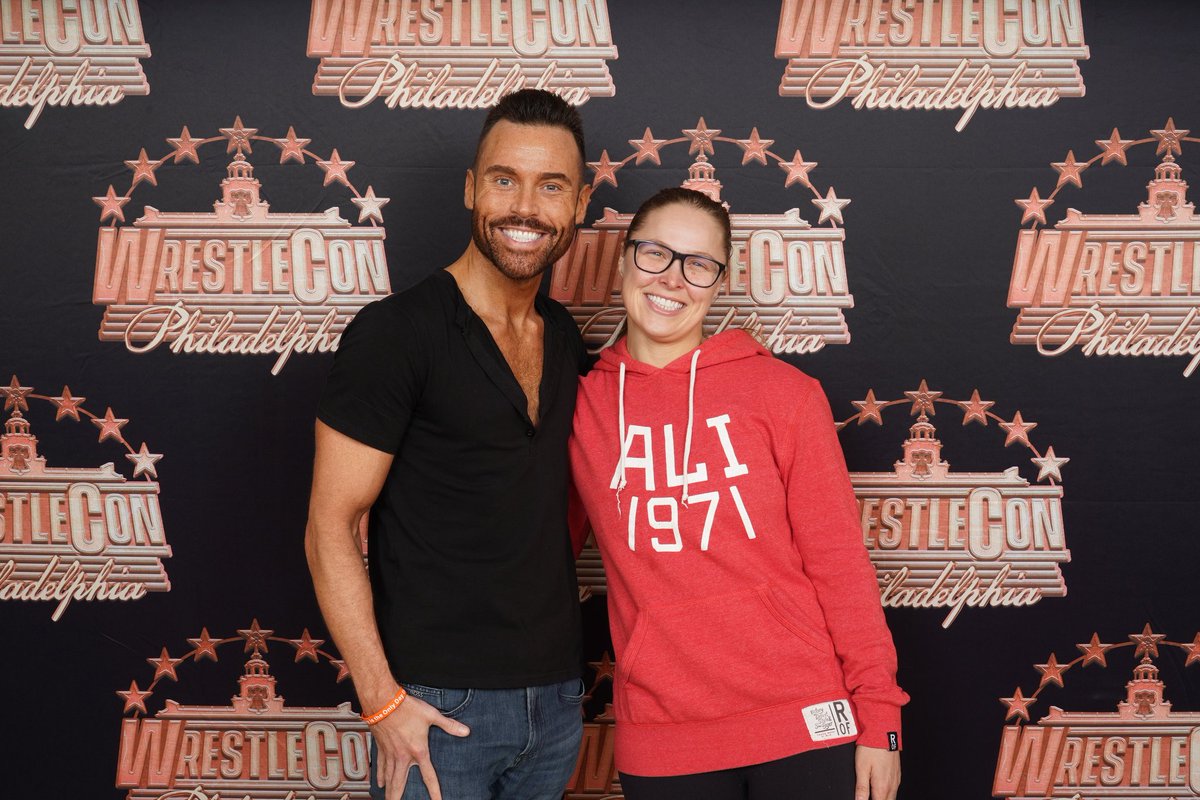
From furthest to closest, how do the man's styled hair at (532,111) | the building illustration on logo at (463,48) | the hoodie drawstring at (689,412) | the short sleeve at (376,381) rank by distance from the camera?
the building illustration on logo at (463,48) < the man's styled hair at (532,111) < the hoodie drawstring at (689,412) < the short sleeve at (376,381)

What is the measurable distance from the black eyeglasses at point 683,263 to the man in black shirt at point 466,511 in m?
0.15

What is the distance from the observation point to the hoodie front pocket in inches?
55.0

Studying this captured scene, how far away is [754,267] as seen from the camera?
1.97 meters

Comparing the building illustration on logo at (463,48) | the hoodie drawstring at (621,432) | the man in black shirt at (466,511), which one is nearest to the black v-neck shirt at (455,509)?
the man in black shirt at (466,511)

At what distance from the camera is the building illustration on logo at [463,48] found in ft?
6.31

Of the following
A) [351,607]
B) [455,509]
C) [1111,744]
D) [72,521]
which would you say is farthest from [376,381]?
[1111,744]

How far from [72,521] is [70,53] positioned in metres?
1.06

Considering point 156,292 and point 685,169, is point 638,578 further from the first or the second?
point 156,292

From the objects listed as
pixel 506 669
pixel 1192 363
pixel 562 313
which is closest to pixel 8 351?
pixel 562 313

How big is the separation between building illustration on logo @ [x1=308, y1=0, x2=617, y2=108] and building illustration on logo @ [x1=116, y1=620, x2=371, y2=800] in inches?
51.7

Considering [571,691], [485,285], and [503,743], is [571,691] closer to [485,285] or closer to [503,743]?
[503,743]

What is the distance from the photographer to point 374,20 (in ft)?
6.33

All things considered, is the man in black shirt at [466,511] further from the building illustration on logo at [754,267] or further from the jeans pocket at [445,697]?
the building illustration on logo at [754,267]

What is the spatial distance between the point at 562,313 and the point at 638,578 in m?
0.59
